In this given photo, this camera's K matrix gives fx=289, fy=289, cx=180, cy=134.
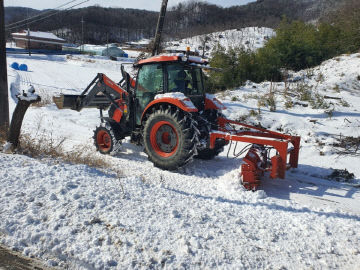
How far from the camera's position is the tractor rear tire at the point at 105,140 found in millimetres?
6270

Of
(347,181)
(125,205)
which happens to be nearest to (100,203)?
(125,205)

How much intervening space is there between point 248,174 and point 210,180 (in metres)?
0.77

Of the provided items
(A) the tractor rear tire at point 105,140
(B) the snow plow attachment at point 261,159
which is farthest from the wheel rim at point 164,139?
(A) the tractor rear tire at point 105,140

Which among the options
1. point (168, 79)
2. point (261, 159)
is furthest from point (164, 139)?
point (261, 159)

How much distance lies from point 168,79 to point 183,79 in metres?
0.31

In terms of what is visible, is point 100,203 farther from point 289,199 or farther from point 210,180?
point 289,199

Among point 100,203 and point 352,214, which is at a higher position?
point 100,203

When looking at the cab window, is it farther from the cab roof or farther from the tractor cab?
the cab roof

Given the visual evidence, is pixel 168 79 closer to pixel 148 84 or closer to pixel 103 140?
pixel 148 84

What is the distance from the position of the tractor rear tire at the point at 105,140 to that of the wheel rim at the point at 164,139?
1076mm

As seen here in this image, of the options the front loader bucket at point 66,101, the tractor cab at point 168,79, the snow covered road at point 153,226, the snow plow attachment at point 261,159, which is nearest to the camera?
the snow covered road at point 153,226

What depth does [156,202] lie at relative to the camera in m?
3.61

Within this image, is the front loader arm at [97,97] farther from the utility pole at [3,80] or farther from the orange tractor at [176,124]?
the utility pole at [3,80]

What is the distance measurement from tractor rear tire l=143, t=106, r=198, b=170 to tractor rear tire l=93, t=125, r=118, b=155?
0.94 m
